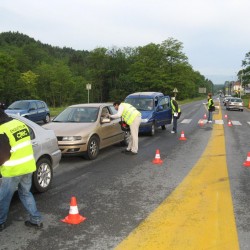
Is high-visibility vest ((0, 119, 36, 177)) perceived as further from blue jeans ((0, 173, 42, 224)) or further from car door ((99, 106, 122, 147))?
car door ((99, 106, 122, 147))

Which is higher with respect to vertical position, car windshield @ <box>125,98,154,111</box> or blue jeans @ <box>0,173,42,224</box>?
car windshield @ <box>125,98,154,111</box>

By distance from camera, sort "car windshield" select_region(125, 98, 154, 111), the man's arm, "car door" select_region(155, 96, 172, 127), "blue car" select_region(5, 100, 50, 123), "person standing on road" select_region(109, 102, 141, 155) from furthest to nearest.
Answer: "blue car" select_region(5, 100, 50, 123) < "car door" select_region(155, 96, 172, 127) < "car windshield" select_region(125, 98, 154, 111) < "person standing on road" select_region(109, 102, 141, 155) < the man's arm

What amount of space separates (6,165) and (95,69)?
9450cm

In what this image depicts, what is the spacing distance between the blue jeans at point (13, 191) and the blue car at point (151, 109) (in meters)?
10.6

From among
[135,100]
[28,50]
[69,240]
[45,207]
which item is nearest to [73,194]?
[45,207]

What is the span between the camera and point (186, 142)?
14.2 metres

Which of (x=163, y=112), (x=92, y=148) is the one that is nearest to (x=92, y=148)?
(x=92, y=148)

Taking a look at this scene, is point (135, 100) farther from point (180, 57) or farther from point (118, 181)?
point (180, 57)

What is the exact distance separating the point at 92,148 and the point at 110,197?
3887 millimetres

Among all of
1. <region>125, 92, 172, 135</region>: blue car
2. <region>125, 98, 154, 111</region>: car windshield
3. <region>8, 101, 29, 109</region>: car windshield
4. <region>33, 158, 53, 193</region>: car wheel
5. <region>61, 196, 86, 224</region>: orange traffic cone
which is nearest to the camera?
<region>61, 196, 86, 224</region>: orange traffic cone

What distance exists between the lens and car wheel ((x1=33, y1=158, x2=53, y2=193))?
22.0 ft

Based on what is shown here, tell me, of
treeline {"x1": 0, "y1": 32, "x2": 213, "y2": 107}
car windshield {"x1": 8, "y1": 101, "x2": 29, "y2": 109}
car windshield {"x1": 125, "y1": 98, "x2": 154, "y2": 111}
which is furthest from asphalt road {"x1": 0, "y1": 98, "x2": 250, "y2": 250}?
treeline {"x1": 0, "y1": 32, "x2": 213, "y2": 107}

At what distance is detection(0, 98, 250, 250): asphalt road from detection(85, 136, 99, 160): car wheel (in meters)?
0.18

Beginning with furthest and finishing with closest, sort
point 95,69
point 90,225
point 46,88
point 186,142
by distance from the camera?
point 95,69 → point 46,88 → point 186,142 → point 90,225
